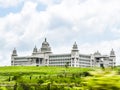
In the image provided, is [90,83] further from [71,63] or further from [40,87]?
[71,63]

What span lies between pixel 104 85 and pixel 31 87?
210ft

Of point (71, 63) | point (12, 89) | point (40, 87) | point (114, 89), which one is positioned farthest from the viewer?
point (71, 63)

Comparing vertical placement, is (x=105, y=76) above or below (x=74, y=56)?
below

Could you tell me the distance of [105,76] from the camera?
29.7 feet

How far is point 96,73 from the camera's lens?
30.2 ft

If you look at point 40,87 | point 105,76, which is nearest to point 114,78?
point 105,76

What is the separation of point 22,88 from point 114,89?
57.7 m

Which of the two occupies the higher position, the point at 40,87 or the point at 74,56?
the point at 74,56

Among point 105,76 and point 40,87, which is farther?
point 40,87

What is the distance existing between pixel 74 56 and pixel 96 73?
190 metres

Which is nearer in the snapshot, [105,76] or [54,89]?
[105,76]

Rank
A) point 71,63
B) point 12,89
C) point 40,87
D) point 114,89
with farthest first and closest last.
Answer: point 71,63, point 40,87, point 12,89, point 114,89

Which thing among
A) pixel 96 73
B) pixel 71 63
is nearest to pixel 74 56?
pixel 71 63

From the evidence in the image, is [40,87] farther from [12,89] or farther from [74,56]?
[74,56]
